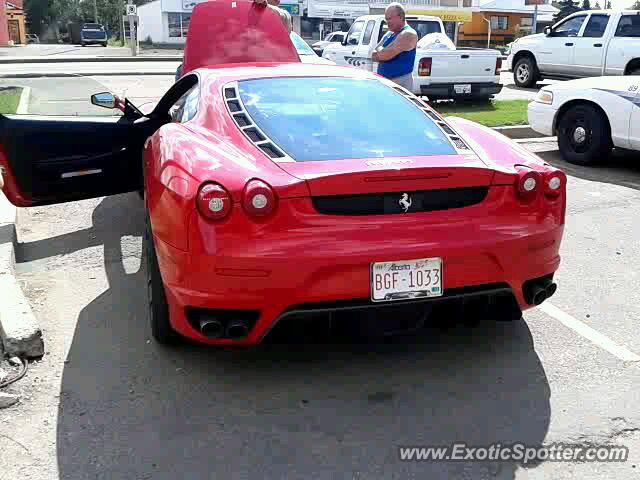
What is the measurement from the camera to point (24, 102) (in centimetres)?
1257

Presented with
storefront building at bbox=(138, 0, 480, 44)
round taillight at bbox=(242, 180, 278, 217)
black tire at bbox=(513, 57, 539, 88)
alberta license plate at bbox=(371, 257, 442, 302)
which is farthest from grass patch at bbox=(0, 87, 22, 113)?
storefront building at bbox=(138, 0, 480, 44)

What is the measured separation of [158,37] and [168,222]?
160ft

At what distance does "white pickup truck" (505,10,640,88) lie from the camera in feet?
48.1

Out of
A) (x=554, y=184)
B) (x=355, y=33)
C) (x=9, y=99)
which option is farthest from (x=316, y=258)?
(x=355, y=33)

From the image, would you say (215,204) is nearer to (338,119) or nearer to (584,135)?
(338,119)

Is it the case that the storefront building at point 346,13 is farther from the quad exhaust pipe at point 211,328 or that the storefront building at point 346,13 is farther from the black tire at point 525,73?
the quad exhaust pipe at point 211,328

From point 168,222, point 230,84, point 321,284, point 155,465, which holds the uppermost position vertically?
point 230,84

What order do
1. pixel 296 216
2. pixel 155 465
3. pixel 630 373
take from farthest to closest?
pixel 630 373 → pixel 296 216 → pixel 155 465

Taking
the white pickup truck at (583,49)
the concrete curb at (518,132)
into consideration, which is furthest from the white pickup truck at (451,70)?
the white pickup truck at (583,49)

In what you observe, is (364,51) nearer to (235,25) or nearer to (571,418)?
(235,25)

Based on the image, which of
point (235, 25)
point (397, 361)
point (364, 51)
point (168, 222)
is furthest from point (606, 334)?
point (364, 51)

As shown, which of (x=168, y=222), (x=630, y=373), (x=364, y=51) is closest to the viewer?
(x=168, y=222)

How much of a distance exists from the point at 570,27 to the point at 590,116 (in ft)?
30.0

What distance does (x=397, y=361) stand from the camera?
3.56 metres
